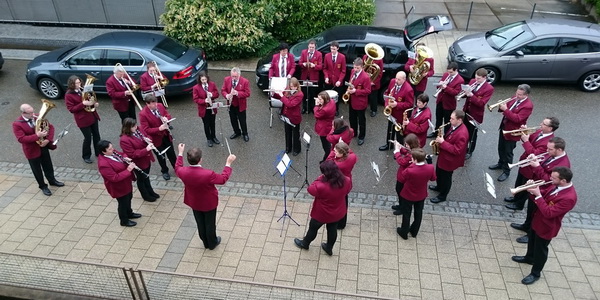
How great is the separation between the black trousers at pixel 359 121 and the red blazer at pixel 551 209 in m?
4.04

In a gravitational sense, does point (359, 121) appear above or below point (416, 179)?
below

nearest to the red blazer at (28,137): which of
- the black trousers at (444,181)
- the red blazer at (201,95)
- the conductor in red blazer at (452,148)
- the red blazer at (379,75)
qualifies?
the red blazer at (201,95)

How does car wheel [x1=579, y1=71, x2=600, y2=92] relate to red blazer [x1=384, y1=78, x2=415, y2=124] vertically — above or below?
below

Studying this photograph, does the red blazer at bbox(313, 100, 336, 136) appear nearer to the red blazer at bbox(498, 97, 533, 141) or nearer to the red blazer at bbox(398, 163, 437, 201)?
the red blazer at bbox(398, 163, 437, 201)

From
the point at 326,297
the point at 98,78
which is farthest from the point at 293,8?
the point at 326,297

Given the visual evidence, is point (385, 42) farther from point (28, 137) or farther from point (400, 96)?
point (28, 137)

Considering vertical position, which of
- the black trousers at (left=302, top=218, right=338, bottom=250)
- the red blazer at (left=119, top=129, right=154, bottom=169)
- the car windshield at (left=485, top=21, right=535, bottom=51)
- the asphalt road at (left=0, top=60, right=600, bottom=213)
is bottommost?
the asphalt road at (left=0, top=60, right=600, bottom=213)

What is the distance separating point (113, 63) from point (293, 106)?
16.9 feet

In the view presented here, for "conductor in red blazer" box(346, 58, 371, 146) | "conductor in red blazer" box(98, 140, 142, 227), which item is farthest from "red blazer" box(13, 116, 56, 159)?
"conductor in red blazer" box(346, 58, 371, 146)

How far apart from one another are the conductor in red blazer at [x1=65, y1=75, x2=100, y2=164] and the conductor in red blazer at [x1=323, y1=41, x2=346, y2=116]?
15.5ft

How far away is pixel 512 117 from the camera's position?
7.34m

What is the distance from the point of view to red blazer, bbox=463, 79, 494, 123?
7.78 meters

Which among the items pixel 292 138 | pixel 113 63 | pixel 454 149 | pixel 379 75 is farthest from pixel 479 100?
pixel 113 63

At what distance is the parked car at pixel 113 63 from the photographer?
10508mm
